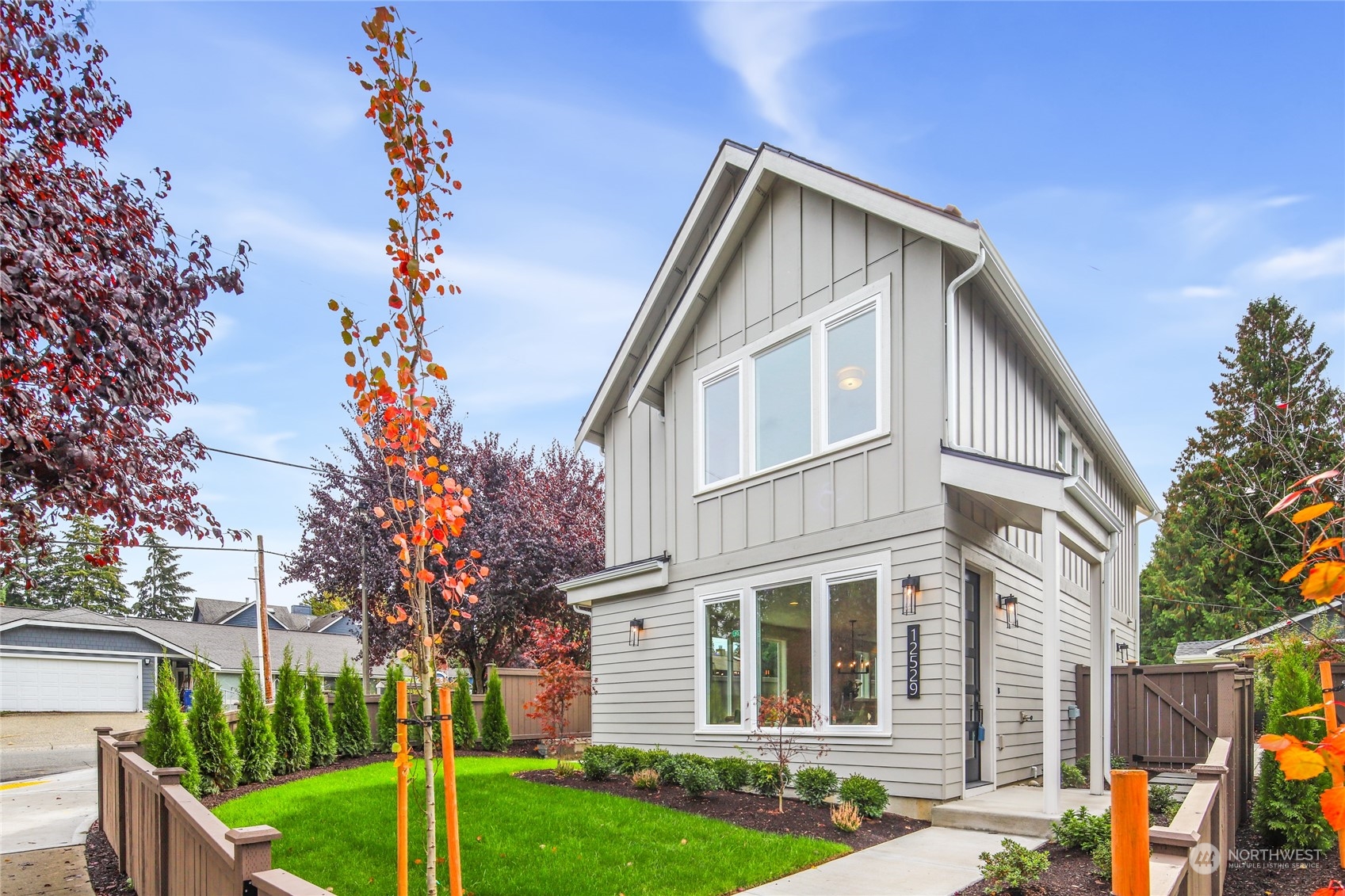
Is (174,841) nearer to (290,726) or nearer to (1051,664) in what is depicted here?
(1051,664)

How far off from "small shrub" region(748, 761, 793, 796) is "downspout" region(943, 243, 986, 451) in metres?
3.43

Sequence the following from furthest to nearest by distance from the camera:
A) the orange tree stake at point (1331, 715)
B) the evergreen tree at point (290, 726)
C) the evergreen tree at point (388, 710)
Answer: the evergreen tree at point (290, 726) < the evergreen tree at point (388, 710) < the orange tree stake at point (1331, 715)

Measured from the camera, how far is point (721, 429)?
33.6ft

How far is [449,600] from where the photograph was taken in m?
3.81

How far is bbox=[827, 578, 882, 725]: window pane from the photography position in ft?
26.2

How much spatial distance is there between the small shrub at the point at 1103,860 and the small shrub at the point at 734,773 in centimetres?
368

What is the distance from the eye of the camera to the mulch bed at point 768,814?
6.89m

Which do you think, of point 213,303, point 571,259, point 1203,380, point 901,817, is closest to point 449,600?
point 901,817

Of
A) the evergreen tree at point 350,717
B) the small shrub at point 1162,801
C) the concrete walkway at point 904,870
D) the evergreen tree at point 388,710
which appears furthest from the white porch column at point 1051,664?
the evergreen tree at point 350,717

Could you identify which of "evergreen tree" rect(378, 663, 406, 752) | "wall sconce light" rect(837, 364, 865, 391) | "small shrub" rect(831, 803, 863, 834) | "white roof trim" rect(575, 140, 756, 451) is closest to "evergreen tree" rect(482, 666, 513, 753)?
"evergreen tree" rect(378, 663, 406, 752)

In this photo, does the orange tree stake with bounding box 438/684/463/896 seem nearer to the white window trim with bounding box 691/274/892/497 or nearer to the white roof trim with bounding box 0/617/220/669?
the white window trim with bounding box 691/274/892/497

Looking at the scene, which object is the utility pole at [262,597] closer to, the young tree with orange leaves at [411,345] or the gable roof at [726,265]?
the gable roof at [726,265]

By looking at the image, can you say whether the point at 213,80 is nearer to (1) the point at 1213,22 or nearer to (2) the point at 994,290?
(2) the point at 994,290

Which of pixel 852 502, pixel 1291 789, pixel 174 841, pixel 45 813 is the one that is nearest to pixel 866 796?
pixel 852 502
